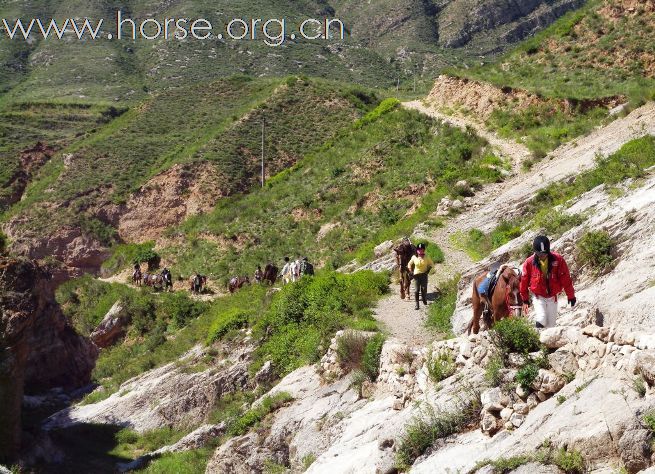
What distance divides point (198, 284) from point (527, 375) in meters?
25.9

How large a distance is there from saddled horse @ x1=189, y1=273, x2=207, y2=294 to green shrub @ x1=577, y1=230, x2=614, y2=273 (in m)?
23.2

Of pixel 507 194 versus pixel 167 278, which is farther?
pixel 167 278

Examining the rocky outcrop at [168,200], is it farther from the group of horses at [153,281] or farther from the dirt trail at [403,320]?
the dirt trail at [403,320]

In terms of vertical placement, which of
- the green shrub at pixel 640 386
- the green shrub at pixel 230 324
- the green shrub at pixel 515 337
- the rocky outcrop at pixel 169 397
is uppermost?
the green shrub at pixel 515 337

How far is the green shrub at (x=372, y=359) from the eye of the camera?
11.1 metres

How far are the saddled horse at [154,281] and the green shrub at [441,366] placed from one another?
1032 inches

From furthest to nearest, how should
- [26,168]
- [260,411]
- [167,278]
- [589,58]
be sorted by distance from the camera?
[26,168], [167,278], [589,58], [260,411]

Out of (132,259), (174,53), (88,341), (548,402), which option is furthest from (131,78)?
(548,402)

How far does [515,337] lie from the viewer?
765 centimetres

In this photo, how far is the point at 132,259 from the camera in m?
40.7

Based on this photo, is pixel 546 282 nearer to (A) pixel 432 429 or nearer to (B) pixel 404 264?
(A) pixel 432 429

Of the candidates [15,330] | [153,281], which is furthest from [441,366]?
[153,281]

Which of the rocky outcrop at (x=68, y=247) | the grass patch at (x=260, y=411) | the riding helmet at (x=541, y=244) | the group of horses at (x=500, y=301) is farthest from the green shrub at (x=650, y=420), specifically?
the rocky outcrop at (x=68, y=247)

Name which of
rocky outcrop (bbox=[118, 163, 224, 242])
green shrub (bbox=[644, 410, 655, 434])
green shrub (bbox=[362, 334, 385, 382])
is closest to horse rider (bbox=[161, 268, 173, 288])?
rocky outcrop (bbox=[118, 163, 224, 242])
